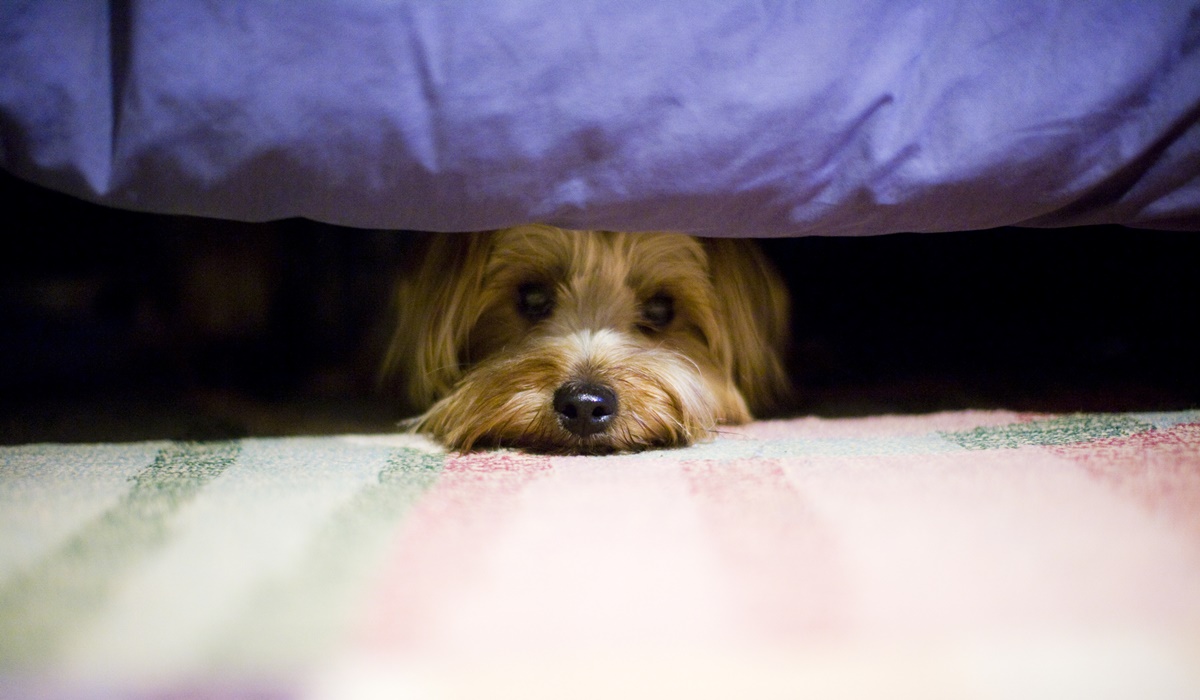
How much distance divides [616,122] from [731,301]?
27.7 inches

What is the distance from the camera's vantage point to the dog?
4.47 ft

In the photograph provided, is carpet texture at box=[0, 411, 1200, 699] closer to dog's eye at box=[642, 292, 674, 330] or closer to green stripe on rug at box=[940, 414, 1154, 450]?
green stripe on rug at box=[940, 414, 1154, 450]

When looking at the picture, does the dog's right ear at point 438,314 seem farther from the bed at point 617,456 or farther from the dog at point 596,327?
the bed at point 617,456

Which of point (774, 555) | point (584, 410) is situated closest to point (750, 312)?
point (584, 410)

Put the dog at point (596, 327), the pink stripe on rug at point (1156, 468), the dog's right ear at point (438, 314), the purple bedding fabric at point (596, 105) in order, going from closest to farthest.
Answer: the pink stripe on rug at point (1156, 468) < the purple bedding fabric at point (596, 105) < the dog at point (596, 327) < the dog's right ear at point (438, 314)

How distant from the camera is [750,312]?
1.68 m

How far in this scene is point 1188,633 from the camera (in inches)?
23.2

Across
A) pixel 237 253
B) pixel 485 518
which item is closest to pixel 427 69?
pixel 485 518

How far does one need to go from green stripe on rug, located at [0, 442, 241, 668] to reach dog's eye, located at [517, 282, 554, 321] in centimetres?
76

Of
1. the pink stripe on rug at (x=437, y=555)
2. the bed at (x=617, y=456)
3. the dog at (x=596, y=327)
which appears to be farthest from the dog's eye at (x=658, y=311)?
the pink stripe on rug at (x=437, y=555)

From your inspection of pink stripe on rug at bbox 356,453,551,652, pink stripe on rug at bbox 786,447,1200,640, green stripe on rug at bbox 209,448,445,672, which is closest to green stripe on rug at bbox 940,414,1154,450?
pink stripe on rug at bbox 786,447,1200,640

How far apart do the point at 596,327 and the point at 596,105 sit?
591 millimetres

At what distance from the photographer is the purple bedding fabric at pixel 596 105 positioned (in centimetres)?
99

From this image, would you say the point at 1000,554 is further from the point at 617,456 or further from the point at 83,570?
the point at 83,570
